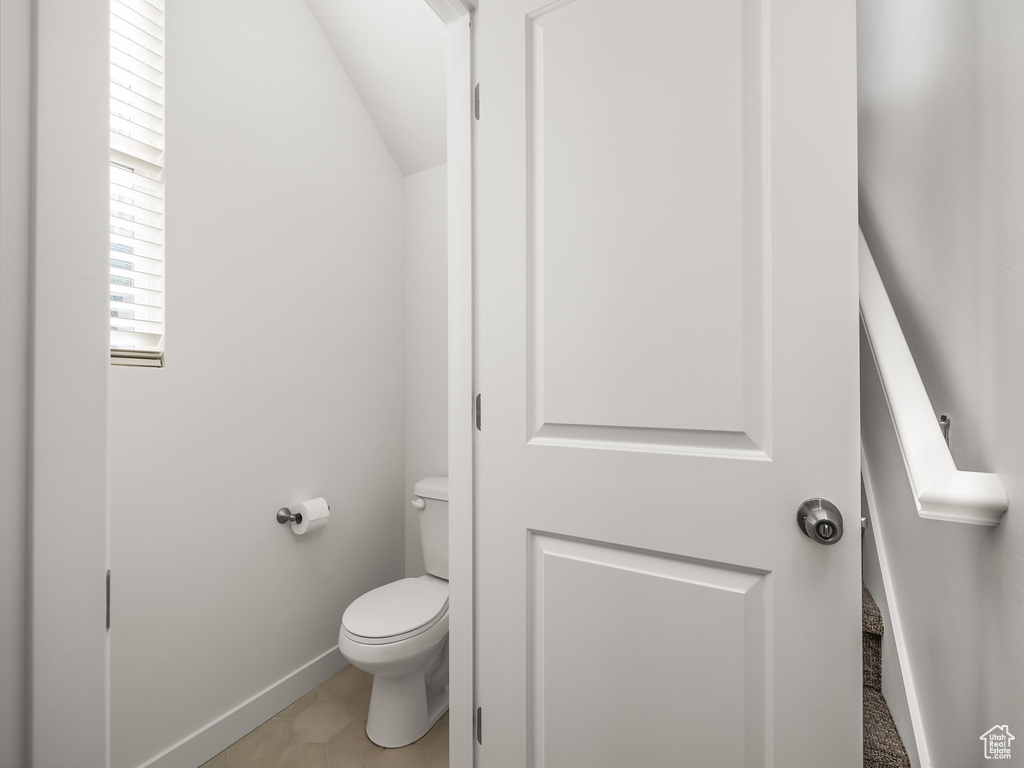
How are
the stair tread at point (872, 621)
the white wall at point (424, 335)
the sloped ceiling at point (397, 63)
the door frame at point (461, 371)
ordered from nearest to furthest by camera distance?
the stair tread at point (872, 621) < the door frame at point (461, 371) < the sloped ceiling at point (397, 63) < the white wall at point (424, 335)

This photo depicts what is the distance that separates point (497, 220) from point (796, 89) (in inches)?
23.2

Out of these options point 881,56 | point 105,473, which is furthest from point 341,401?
point 881,56

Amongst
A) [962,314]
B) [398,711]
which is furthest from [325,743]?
[962,314]

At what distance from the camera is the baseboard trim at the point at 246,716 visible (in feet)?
4.86

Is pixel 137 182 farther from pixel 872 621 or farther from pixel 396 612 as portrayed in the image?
pixel 872 621

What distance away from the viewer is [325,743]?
5.32 ft

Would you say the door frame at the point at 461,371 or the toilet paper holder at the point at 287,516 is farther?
the toilet paper holder at the point at 287,516

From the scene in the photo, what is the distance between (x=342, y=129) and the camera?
203 centimetres

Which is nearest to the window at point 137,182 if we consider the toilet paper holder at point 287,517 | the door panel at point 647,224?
the toilet paper holder at point 287,517

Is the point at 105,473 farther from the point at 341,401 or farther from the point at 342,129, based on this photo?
the point at 342,129

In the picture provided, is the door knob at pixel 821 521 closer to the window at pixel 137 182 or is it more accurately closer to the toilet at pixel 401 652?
the toilet at pixel 401 652

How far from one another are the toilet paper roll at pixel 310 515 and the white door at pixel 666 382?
0.93 m

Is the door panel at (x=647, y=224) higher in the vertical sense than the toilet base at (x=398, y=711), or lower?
higher

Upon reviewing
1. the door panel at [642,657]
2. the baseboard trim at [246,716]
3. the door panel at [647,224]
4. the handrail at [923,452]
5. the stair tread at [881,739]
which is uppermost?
the door panel at [647,224]
